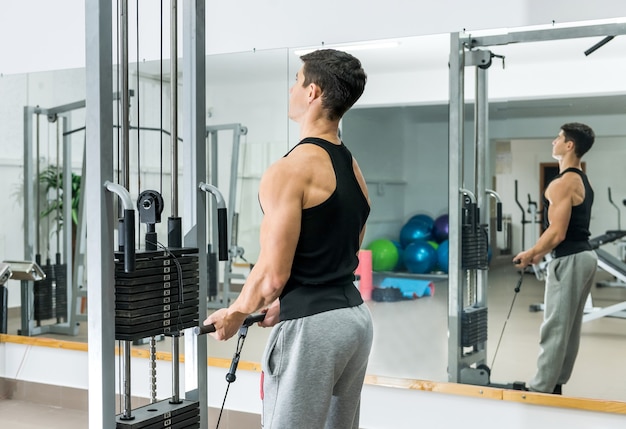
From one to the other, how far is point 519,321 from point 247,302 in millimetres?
1672

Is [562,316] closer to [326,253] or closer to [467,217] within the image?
[467,217]

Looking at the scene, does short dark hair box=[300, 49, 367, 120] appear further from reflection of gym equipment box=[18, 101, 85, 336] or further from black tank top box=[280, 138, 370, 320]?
reflection of gym equipment box=[18, 101, 85, 336]

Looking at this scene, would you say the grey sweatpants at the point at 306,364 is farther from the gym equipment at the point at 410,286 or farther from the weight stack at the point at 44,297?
the weight stack at the point at 44,297

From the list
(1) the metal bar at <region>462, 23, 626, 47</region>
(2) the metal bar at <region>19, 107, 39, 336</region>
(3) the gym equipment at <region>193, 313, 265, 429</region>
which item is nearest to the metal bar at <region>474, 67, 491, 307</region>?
(1) the metal bar at <region>462, 23, 626, 47</region>

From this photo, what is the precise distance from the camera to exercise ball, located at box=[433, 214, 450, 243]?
3.46 metres

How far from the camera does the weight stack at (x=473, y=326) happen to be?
3.38 metres

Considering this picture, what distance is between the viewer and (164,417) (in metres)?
2.06

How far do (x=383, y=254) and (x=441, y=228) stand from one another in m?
0.30

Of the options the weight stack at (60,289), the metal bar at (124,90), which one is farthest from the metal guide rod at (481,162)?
the weight stack at (60,289)

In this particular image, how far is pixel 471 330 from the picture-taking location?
11.2 feet

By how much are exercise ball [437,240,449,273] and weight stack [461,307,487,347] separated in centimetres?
21

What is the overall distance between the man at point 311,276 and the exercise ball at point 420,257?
130cm

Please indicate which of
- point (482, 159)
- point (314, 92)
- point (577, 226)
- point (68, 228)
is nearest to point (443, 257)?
point (482, 159)

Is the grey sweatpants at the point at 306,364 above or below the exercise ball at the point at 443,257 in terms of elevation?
below
